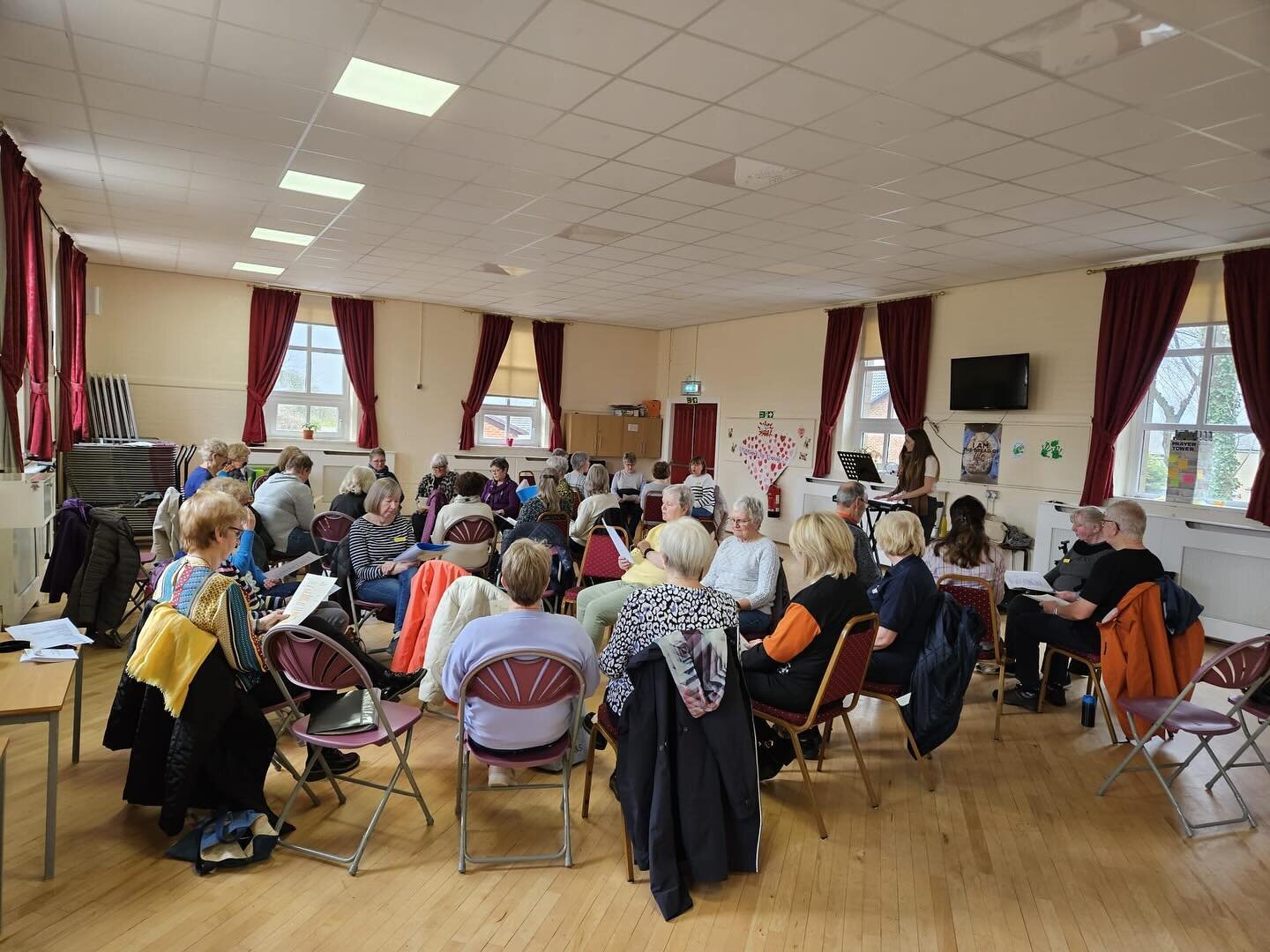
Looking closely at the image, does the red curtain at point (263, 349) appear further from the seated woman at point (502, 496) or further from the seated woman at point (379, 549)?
the seated woman at point (379, 549)

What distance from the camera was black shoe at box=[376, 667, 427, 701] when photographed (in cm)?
332

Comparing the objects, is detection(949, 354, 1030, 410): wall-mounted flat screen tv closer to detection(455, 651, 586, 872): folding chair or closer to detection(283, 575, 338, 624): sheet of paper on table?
detection(455, 651, 586, 872): folding chair

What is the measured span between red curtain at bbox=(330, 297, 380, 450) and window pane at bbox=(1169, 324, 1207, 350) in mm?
9280

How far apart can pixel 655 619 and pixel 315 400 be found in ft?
30.8

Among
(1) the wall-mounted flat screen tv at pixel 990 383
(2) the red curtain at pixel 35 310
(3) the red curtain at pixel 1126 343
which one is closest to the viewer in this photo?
(2) the red curtain at pixel 35 310

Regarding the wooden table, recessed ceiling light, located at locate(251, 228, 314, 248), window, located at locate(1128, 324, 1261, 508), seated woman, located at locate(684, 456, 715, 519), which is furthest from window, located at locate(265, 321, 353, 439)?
window, located at locate(1128, 324, 1261, 508)

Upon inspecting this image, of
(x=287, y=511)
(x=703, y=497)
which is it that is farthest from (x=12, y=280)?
(x=703, y=497)

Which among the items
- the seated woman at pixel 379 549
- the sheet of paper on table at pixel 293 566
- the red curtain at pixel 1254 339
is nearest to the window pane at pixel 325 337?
the seated woman at pixel 379 549

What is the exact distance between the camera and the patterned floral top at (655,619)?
2.61m

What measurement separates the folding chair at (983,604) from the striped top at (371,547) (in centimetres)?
305

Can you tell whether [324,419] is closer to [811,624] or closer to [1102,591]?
[811,624]

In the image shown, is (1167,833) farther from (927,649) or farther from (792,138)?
(792,138)

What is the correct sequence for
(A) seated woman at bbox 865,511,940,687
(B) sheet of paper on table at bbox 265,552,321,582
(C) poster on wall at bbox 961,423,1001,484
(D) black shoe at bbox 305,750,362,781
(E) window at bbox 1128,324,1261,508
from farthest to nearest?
1. (C) poster on wall at bbox 961,423,1001,484
2. (E) window at bbox 1128,324,1261,508
3. (B) sheet of paper on table at bbox 265,552,321,582
4. (A) seated woman at bbox 865,511,940,687
5. (D) black shoe at bbox 305,750,362,781

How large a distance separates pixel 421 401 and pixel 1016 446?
308 inches
